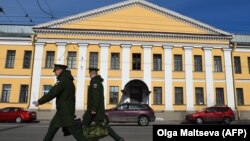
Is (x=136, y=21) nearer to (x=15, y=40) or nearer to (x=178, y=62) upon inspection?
(x=178, y=62)

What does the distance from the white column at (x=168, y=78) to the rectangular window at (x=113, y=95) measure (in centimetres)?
502

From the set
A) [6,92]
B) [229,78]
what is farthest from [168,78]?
[6,92]

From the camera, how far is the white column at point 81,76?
97.4 feet

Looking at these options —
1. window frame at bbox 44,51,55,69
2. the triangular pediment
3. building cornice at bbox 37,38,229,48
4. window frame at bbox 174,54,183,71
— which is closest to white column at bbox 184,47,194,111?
window frame at bbox 174,54,183,71

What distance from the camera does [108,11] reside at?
32031 millimetres

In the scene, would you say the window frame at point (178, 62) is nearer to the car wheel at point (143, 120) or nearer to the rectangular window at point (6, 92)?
the car wheel at point (143, 120)

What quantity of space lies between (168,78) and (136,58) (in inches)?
152

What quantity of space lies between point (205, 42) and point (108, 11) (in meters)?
10.8

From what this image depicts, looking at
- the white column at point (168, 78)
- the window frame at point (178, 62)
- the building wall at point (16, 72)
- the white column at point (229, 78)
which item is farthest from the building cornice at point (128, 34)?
the building wall at point (16, 72)

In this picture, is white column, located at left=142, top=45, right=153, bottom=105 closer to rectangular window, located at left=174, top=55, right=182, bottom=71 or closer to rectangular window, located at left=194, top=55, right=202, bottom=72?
rectangular window, located at left=174, top=55, right=182, bottom=71

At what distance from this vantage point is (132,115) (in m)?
21.3

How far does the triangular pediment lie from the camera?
103ft

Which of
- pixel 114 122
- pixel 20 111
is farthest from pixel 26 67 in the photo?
pixel 114 122

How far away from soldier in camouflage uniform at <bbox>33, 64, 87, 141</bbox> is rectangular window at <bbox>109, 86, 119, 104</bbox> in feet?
76.6
